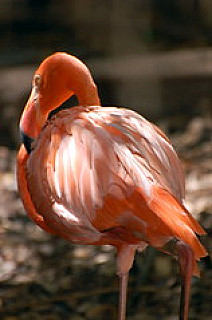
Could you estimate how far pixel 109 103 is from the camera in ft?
17.0

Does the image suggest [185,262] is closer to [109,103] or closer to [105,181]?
[105,181]

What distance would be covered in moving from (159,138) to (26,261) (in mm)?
1158

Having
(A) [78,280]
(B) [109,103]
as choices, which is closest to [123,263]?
(A) [78,280]

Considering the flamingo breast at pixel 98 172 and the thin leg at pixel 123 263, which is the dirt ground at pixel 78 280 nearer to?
the thin leg at pixel 123 263

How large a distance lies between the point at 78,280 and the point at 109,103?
7.19 feet

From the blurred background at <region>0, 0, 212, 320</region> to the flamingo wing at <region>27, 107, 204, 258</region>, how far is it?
33.7 inches

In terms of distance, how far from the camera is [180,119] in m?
5.08

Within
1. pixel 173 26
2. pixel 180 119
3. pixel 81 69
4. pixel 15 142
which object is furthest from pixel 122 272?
pixel 173 26

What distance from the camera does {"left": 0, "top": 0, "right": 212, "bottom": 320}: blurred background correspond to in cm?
304

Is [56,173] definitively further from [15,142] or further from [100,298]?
[15,142]

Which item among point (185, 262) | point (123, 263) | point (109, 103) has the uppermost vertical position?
point (185, 262)

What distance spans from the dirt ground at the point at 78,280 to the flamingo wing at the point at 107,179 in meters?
0.81

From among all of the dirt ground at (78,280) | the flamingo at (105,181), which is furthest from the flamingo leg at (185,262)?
the dirt ground at (78,280)

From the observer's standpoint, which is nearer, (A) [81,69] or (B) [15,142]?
(A) [81,69]
